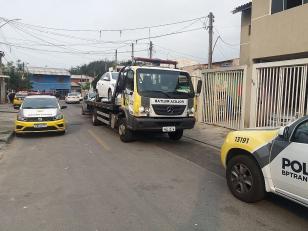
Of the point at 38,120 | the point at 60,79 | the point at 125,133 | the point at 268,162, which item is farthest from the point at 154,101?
the point at 60,79

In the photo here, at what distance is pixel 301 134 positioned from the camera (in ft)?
15.2

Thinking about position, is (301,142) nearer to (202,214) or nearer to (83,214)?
(202,214)

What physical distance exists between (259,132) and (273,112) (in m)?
7.41

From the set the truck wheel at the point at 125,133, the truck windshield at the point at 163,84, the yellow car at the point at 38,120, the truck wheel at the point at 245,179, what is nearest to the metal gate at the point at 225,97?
the truck windshield at the point at 163,84

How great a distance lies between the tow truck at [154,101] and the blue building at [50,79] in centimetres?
6470

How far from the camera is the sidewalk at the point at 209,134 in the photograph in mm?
12150

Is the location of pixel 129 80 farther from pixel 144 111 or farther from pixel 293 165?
pixel 293 165

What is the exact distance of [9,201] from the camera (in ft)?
18.3

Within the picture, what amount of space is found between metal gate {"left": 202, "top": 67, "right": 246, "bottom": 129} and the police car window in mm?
9638

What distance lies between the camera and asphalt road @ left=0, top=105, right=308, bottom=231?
4.74 metres

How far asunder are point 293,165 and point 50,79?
7495cm

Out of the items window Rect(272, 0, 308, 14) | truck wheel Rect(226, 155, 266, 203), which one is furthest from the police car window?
window Rect(272, 0, 308, 14)

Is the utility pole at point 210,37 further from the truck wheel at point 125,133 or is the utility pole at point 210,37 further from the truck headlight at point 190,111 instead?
the truck wheel at point 125,133

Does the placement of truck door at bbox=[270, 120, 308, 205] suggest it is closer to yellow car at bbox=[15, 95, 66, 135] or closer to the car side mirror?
the car side mirror
